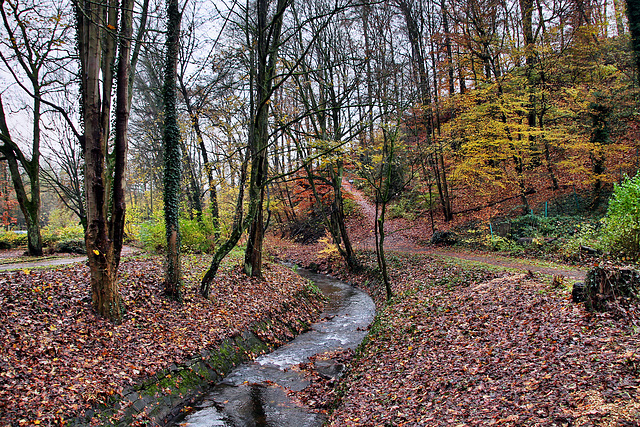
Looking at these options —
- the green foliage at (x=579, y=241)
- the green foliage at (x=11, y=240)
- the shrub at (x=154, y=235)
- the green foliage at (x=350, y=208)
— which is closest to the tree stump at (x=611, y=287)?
the green foliage at (x=579, y=241)

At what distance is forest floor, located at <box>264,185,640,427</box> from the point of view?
3385 millimetres

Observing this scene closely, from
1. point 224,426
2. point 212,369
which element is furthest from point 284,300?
point 224,426

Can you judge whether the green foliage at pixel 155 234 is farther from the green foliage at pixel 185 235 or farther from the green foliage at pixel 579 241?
the green foliage at pixel 579 241

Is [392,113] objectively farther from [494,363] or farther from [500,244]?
[494,363]

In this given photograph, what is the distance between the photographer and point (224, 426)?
5.18 m

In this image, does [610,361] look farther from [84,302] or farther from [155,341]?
[84,302]

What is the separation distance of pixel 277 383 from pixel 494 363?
396 cm

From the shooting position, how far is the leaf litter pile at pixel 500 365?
11.0 feet

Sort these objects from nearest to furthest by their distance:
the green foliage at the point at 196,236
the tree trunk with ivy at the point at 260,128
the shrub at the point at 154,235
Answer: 1. the tree trunk with ivy at the point at 260,128
2. the shrub at the point at 154,235
3. the green foliage at the point at 196,236

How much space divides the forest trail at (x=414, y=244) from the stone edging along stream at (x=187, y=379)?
4.89m

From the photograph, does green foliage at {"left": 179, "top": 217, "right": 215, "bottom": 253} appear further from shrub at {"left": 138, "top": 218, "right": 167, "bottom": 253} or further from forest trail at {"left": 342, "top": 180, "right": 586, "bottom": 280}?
forest trail at {"left": 342, "top": 180, "right": 586, "bottom": 280}

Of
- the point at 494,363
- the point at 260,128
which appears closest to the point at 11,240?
the point at 260,128

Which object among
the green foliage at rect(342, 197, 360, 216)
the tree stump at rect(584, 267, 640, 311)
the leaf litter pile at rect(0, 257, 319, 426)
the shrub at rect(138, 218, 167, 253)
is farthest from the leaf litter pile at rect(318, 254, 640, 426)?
the green foliage at rect(342, 197, 360, 216)

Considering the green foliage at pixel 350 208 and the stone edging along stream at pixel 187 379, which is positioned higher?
the green foliage at pixel 350 208
